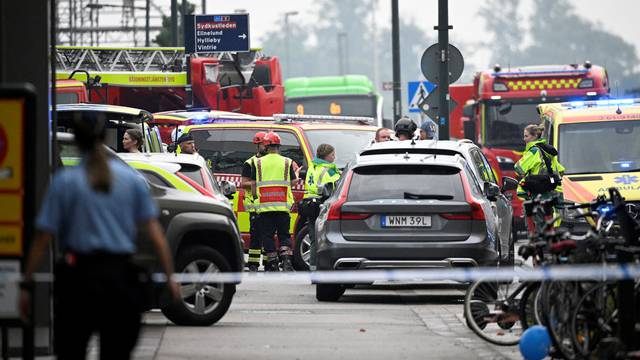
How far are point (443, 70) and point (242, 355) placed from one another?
14.5 m

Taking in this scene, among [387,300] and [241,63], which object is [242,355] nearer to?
[387,300]

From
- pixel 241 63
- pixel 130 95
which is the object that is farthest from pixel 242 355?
pixel 241 63

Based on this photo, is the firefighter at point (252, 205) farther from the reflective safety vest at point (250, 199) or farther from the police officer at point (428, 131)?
the police officer at point (428, 131)

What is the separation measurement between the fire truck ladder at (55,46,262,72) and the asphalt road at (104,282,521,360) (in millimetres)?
20042

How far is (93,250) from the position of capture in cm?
817

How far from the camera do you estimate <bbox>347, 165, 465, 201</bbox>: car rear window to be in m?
16.3

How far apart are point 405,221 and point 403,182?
441 mm

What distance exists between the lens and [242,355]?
11.9m

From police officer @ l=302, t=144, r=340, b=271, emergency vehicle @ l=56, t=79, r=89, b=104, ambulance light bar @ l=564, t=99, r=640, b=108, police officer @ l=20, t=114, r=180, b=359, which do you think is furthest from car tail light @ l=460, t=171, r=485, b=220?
emergency vehicle @ l=56, t=79, r=89, b=104

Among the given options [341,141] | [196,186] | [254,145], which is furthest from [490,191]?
[254,145]

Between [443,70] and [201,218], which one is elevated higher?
[443,70]

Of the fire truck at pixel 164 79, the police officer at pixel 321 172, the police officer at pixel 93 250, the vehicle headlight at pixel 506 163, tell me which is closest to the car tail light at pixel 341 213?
the police officer at pixel 321 172

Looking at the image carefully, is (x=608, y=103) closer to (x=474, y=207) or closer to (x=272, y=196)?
(x=272, y=196)

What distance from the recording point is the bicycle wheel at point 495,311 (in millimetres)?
12273
